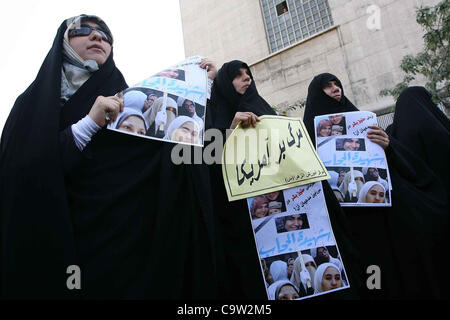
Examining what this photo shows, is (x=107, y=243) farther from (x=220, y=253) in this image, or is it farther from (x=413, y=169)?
(x=413, y=169)

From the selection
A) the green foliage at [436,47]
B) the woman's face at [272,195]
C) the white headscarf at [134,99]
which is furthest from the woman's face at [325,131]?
the green foliage at [436,47]

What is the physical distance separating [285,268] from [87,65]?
1.45 m

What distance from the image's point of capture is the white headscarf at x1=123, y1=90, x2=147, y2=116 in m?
1.39

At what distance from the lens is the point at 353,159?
1860 mm

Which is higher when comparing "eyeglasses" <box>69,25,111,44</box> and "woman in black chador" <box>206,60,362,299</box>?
"eyeglasses" <box>69,25,111,44</box>

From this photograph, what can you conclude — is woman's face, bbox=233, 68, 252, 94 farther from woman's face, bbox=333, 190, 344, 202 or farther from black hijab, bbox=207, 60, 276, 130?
woman's face, bbox=333, 190, 344, 202

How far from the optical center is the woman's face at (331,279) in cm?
142

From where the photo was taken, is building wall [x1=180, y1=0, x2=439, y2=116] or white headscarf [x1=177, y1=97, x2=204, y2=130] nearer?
white headscarf [x1=177, y1=97, x2=204, y2=130]

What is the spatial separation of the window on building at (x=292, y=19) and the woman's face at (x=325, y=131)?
8.82 m

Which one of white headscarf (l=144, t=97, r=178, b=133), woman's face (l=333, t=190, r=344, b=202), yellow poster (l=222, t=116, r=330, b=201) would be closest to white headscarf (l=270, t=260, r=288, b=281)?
yellow poster (l=222, t=116, r=330, b=201)

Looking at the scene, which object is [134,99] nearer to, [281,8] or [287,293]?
[287,293]

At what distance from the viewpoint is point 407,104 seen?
94.3 inches

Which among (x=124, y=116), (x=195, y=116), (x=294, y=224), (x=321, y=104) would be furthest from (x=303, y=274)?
(x=321, y=104)

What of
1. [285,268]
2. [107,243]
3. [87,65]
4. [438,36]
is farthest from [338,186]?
[438,36]
